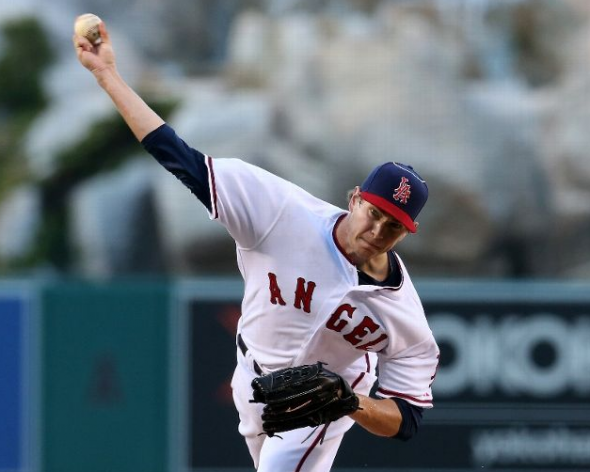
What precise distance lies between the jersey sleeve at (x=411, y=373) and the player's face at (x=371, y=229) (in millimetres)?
372

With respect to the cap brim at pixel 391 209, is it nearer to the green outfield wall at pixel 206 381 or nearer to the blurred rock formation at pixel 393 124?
the green outfield wall at pixel 206 381

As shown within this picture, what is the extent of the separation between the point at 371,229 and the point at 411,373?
52 centimetres

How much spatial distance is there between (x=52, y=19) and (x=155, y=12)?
1.07 meters

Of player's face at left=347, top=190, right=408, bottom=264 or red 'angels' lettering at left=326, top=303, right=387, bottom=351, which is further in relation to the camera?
red 'angels' lettering at left=326, top=303, right=387, bottom=351

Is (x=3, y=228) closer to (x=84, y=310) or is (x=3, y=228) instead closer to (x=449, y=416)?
(x=84, y=310)

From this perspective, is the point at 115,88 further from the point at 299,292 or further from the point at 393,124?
the point at 393,124

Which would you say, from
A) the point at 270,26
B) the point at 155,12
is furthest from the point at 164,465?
the point at 155,12

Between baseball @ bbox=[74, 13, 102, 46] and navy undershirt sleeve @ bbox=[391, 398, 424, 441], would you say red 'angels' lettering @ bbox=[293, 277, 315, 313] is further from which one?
baseball @ bbox=[74, 13, 102, 46]

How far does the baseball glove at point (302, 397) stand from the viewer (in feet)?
10.8

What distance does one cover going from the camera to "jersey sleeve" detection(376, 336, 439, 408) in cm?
358

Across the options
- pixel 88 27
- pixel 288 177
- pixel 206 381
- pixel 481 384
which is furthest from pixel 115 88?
pixel 288 177

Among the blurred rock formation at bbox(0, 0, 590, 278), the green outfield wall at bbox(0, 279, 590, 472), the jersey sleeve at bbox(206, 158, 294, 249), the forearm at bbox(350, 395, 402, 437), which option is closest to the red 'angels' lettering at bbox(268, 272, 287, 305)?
the jersey sleeve at bbox(206, 158, 294, 249)

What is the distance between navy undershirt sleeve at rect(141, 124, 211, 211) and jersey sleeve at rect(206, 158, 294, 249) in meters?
0.02

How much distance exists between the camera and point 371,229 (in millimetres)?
3324
